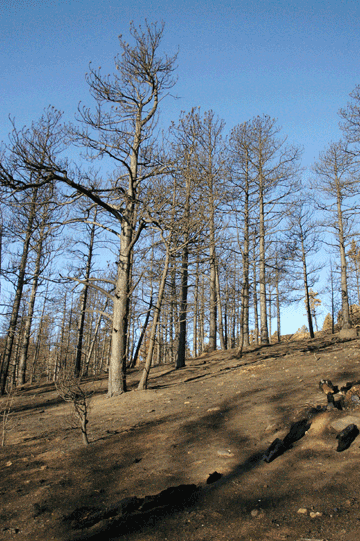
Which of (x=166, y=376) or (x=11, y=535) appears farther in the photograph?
(x=166, y=376)

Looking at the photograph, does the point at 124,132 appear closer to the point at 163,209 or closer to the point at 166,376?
the point at 163,209

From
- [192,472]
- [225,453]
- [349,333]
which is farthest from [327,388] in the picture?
[349,333]

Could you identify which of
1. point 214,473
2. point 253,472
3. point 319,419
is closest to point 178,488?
point 214,473

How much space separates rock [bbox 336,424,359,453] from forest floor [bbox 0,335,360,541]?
6 cm

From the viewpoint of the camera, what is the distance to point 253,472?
455cm

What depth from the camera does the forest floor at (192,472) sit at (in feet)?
11.6

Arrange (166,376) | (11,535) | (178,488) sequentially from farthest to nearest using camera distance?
1. (166,376)
2. (178,488)
3. (11,535)

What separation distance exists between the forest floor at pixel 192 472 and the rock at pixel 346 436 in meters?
0.06

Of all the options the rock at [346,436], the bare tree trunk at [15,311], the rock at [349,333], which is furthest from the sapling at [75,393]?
the rock at [349,333]

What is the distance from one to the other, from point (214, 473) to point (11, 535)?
7.64ft

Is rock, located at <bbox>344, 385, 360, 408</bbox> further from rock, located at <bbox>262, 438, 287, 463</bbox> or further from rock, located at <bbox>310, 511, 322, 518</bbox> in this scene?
rock, located at <bbox>310, 511, 322, 518</bbox>

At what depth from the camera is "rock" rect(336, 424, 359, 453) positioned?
4.60 meters

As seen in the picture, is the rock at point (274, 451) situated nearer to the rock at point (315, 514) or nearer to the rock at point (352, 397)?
the rock at point (315, 514)

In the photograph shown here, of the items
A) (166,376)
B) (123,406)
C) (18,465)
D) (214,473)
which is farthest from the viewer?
(166,376)
